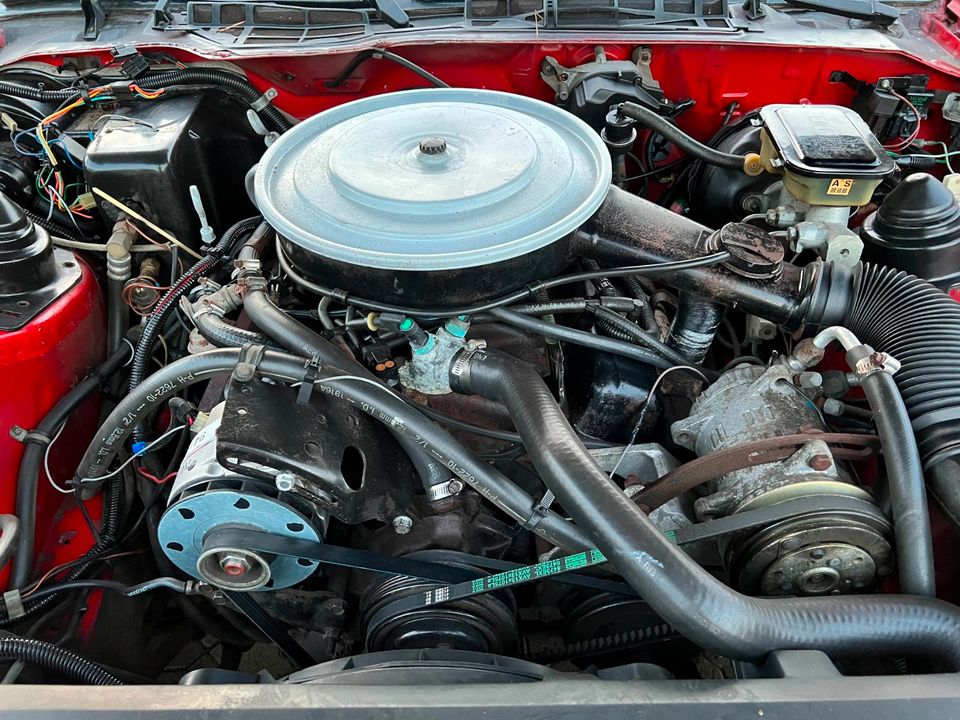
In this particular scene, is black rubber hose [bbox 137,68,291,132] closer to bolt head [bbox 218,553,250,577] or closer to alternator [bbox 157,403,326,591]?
alternator [bbox 157,403,326,591]

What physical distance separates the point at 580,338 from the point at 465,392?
236mm

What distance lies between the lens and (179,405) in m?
1.32

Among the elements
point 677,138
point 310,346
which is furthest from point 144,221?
point 677,138

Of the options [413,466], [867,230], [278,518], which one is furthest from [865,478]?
[278,518]

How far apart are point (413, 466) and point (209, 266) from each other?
677 millimetres

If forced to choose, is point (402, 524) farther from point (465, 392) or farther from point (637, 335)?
point (637, 335)

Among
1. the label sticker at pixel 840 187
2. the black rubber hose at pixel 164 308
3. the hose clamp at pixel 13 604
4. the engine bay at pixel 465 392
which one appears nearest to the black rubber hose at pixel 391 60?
the engine bay at pixel 465 392

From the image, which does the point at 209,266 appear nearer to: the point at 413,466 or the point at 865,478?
the point at 413,466

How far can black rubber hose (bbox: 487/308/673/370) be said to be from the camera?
1.18m

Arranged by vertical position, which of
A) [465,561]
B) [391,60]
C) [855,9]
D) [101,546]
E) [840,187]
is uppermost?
[855,9]

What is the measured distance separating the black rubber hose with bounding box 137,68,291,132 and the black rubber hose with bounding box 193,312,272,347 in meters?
0.77

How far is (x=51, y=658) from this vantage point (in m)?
1.09

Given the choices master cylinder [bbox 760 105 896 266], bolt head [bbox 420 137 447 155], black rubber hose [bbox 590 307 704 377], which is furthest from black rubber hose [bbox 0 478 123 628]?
master cylinder [bbox 760 105 896 266]

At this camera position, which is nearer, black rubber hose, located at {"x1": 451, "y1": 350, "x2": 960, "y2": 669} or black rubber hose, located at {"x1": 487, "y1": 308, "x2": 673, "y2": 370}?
black rubber hose, located at {"x1": 451, "y1": 350, "x2": 960, "y2": 669}
